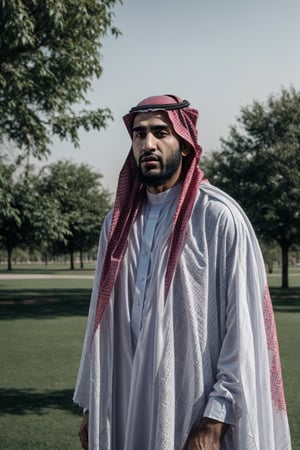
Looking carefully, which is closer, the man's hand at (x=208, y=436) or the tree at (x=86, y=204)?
the man's hand at (x=208, y=436)

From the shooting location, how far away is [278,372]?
2611 millimetres

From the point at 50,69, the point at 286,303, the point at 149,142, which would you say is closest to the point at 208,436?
the point at 149,142

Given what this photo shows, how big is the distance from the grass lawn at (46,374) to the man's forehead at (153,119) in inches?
143

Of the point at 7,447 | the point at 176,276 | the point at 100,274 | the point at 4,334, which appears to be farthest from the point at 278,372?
the point at 4,334

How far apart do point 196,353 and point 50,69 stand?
1240 cm

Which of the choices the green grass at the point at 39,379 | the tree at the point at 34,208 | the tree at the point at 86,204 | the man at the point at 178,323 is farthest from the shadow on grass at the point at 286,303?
the tree at the point at 86,204

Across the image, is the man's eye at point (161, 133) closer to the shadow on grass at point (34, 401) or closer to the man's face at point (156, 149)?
the man's face at point (156, 149)

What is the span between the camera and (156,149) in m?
2.70

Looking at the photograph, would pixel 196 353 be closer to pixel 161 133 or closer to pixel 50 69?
pixel 161 133

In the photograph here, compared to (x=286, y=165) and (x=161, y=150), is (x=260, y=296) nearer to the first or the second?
(x=161, y=150)

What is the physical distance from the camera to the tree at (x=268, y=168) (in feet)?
91.4

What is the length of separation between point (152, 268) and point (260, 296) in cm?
46

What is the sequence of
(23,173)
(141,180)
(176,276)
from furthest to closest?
1. (23,173)
2. (141,180)
3. (176,276)

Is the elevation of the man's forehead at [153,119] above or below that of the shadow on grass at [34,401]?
above
